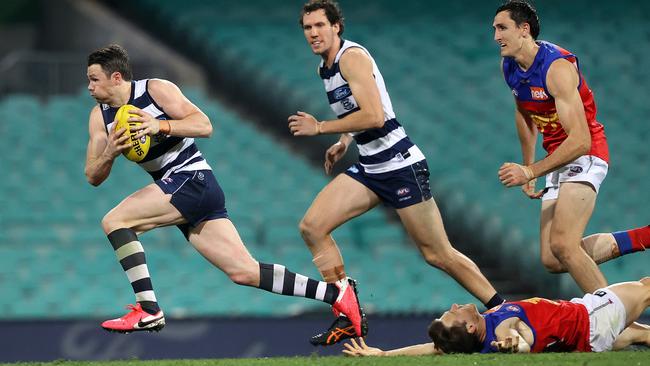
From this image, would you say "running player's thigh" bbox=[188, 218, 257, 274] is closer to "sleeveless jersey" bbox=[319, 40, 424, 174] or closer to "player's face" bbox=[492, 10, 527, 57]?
"sleeveless jersey" bbox=[319, 40, 424, 174]

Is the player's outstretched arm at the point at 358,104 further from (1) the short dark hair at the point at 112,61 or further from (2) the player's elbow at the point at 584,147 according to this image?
(2) the player's elbow at the point at 584,147

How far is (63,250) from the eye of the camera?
10.2 metres

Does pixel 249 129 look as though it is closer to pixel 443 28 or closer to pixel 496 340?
pixel 443 28

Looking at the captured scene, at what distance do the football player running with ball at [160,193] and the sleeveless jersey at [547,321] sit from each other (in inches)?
35.3


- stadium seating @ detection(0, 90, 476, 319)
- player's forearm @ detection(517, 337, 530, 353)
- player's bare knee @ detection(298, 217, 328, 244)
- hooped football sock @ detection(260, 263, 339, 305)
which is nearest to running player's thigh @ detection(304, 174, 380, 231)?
player's bare knee @ detection(298, 217, 328, 244)

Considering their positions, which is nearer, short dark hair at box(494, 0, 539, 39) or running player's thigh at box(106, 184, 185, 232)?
running player's thigh at box(106, 184, 185, 232)

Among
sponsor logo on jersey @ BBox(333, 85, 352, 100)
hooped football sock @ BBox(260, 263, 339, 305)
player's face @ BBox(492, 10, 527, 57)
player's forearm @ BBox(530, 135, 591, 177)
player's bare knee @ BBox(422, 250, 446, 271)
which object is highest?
player's face @ BBox(492, 10, 527, 57)

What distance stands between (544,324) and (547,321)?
0.08ft

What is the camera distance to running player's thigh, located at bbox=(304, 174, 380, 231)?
6445 mm

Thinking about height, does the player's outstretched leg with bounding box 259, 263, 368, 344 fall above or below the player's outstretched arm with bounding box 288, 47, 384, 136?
below

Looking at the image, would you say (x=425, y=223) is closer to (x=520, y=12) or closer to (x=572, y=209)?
(x=572, y=209)

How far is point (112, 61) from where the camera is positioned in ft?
20.1

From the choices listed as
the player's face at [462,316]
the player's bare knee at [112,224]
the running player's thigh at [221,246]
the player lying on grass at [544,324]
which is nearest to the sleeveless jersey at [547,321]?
the player lying on grass at [544,324]

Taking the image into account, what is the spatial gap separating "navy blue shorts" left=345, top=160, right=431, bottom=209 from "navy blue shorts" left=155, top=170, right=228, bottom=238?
904 millimetres
